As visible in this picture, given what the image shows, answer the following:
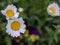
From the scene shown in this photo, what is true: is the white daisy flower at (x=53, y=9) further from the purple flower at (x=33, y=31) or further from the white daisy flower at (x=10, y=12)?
the white daisy flower at (x=10, y=12)

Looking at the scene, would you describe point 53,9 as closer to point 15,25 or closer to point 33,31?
point 33,31

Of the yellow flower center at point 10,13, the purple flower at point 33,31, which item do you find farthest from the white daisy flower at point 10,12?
the purple flower at point 33,31

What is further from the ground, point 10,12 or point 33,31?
point 10,12

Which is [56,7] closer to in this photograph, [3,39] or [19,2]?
[19,2]

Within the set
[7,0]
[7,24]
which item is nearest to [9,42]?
[7,24]

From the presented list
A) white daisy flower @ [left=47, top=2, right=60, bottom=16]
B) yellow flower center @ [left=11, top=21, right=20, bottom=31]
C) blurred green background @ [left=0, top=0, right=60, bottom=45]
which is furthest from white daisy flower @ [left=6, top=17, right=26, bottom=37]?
white daisy flower @ [left=47, top=2, right=60, bottom=16]

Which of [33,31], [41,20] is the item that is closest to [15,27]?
[33,31]

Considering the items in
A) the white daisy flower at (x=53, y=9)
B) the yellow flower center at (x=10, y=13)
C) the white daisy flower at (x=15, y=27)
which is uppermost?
the white daisy flower at (x=53, y=9)

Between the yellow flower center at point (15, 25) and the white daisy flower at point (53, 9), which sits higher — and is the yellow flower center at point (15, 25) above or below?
below
